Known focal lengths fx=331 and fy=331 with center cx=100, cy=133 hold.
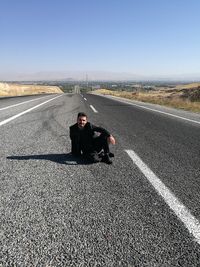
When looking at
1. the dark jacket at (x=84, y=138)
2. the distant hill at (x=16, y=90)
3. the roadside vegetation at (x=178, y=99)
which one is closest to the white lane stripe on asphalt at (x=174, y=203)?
the dark jacket at (x=84, y=138)

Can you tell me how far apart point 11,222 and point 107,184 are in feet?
5.28

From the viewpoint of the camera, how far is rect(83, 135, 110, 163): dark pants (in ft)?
19.0

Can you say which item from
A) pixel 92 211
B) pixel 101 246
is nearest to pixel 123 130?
pixel 92 211

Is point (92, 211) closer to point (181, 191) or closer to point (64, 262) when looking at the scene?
point (64, 262)

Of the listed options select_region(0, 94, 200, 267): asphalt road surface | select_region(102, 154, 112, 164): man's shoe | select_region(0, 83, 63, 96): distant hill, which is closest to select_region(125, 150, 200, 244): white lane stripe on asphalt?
select_region(0, 94, 200, 267): asphalt road surface

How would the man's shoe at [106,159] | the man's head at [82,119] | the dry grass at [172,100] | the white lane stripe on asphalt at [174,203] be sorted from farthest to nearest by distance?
the dry grass at [172,100], the man's head at [82,119], the man's shoe at [106,159], the white lane stripe on asphalt at [174,203]

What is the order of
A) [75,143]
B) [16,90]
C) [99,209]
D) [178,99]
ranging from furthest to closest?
[16,90] → [178,99] → [75,143] → [99,209]

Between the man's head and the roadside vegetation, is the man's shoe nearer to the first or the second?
the man's head

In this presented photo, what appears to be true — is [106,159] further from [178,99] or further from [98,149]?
[178,99]

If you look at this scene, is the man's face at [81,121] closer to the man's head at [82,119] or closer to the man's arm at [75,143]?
the man's head at [82,119]

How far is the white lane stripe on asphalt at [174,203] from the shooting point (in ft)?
10.5

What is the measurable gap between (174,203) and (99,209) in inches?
35.6

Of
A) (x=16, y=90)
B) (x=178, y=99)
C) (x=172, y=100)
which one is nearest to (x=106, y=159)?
(x=172, y=100)

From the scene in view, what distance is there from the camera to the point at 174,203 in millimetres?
3875
